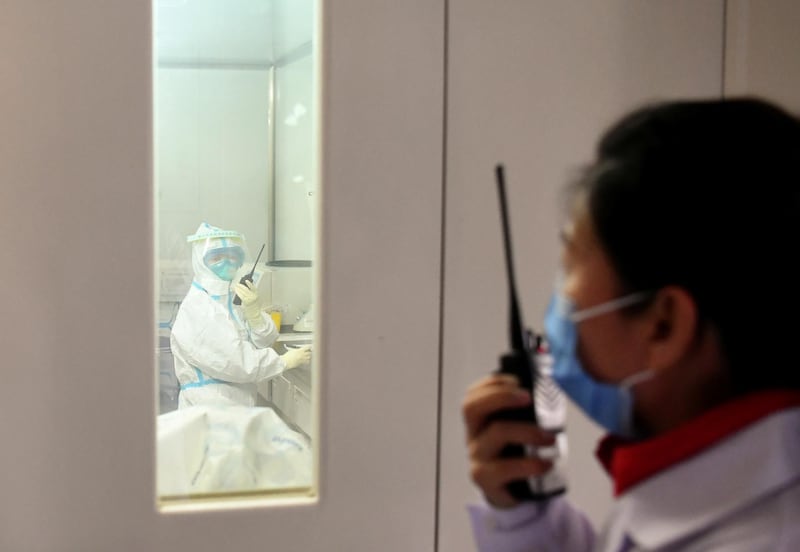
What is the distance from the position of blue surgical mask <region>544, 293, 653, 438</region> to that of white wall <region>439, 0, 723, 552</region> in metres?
0.42

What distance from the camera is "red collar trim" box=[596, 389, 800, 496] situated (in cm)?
64

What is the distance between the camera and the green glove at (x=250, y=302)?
4.26 ft

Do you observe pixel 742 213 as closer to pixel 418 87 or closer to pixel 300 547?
pixel 418 87

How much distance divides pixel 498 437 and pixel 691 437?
19 cm

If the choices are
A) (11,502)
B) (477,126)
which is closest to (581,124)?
(477,126)

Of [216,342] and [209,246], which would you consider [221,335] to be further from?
[209,246]

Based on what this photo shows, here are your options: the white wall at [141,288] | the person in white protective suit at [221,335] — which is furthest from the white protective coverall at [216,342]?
the white wall at [141,288]

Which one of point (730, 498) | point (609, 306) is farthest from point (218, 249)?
point (730, 498)

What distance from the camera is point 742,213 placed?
0.62 m

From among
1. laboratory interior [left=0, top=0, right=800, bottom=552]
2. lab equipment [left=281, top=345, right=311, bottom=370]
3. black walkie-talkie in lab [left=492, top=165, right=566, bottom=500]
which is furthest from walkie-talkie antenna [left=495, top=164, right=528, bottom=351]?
lab equipment [left=281, top=345, right=311, bottom=370]

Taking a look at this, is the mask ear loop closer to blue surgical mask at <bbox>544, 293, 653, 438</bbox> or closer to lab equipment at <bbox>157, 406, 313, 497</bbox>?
blue surgical mask at <bbox>544, 293, 653, 438</bbox>

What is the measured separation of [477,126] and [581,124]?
17cm

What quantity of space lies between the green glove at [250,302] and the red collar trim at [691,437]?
73 cm

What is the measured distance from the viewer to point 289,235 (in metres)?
1.24
